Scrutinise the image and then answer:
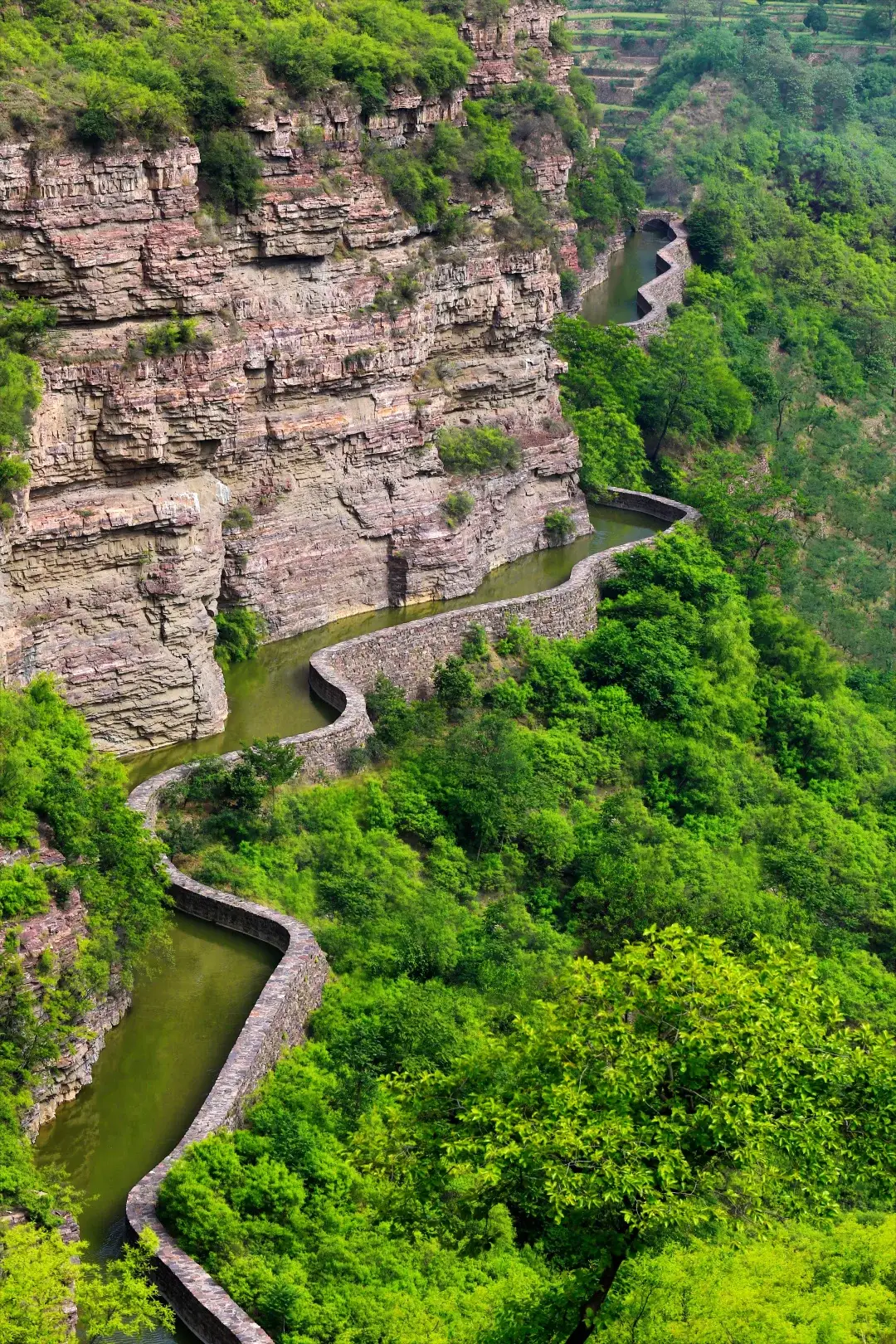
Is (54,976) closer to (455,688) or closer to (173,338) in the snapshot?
(173,338)

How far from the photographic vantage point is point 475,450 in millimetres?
36219

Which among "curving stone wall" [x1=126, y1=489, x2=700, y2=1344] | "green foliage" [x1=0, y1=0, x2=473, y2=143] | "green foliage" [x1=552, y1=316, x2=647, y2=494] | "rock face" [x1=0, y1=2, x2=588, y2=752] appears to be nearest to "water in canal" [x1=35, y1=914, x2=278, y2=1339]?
"curving stone wall" [x1=126, y1=489, x2=700, y2=1344]

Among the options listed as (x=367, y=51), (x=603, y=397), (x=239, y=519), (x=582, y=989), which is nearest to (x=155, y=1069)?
(x=582, y=989)

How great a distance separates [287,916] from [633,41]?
61.2 meters

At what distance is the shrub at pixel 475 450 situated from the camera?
35.8 metres

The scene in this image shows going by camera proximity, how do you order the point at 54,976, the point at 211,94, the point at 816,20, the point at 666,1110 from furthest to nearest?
the point at 816,20 < the point at 211,94 < the point at 54,976 < the point at 666,1110

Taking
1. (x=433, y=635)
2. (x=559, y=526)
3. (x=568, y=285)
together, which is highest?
(x=568, y=285)

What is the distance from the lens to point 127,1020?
2445cm

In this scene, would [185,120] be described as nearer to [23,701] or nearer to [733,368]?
→ [23,701]

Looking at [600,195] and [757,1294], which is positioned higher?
[600,195]

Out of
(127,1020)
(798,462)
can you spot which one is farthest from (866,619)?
(127,1020)

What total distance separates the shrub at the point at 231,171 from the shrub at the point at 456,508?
782cm

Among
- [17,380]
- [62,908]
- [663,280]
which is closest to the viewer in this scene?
[62,908]

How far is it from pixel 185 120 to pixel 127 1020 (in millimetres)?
15330
